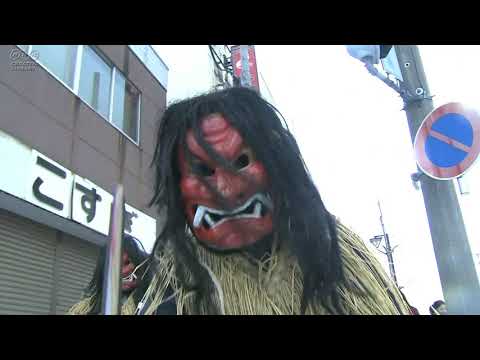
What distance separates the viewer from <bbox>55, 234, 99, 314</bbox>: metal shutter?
A: 1.32 meters

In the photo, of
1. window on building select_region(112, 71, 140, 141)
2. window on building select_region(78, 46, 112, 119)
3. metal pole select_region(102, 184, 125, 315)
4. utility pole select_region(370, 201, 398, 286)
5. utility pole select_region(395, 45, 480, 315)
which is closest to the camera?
metal pole select_region(102, 184, 125, 315)

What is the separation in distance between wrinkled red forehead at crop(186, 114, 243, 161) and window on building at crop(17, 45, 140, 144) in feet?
5.12

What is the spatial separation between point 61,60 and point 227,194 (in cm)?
208

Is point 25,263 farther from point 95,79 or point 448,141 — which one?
point 448,141

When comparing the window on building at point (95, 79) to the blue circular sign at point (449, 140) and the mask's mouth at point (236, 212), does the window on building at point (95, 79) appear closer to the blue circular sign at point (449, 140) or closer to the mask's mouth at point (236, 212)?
the blue circular sign at point (449, 140)

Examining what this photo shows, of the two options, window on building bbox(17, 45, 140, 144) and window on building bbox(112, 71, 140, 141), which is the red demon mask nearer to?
window on building bbox(112, 71, 140, 141)

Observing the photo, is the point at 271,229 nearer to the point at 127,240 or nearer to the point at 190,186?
the point at 190,186

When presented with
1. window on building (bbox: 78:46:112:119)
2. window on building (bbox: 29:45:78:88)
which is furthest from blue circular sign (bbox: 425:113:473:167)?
window on building (bbox: 29:45:78:88)

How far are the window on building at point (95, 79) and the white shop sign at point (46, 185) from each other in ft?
1.50

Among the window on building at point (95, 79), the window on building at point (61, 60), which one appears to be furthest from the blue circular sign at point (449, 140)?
the window on building at point (61, 60)

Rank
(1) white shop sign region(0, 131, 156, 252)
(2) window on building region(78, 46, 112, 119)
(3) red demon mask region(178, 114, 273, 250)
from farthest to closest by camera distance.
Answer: (2) window on building region(78, 46, 112, 119), (1) white shop sign region(0, 131, 156, 252), (3) red demon mask region(178, 114, 273, 250)
